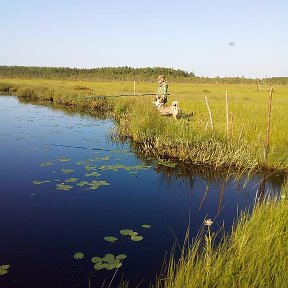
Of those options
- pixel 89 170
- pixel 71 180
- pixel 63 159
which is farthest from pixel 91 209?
pixel 63 159

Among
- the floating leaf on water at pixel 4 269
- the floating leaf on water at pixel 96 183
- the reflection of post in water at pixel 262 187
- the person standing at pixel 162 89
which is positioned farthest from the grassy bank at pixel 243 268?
the person standing at pixel 162 89

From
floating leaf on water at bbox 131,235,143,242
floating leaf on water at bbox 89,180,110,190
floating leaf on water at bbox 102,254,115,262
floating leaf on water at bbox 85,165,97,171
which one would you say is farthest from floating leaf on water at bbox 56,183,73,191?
floating leaf on water at bbox 102,254,115,262

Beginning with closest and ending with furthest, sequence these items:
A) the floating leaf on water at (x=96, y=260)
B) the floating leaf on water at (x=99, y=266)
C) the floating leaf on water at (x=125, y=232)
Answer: the floating leaf on water at (x=99, y=266) < the floating leaf on water at (x=96, y=260) < the floating leaf on water at (x=125, y=232)

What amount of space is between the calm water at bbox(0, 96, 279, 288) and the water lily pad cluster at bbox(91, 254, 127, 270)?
0.07 metres

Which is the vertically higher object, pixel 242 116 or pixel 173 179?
pixel 242 116

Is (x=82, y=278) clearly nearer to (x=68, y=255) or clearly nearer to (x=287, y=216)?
(x=68, y=255)

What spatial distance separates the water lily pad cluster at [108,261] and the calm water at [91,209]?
2.6 inches

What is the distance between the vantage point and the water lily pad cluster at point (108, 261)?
5.14m

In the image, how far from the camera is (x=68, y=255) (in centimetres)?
548

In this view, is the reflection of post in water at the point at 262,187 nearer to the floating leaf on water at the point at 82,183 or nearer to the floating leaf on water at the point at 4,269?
the floating leaf on water at the point at 82,183

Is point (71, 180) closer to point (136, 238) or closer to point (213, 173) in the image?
point (136, 238)

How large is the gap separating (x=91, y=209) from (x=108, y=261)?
220 cm

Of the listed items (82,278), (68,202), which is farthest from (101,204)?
(82,278)

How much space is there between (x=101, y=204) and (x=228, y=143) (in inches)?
209
